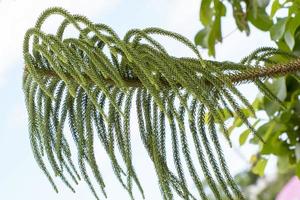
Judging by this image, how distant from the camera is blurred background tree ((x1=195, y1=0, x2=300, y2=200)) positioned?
4.95 feet

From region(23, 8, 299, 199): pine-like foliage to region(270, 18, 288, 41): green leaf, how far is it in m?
0.57

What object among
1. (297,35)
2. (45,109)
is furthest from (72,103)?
(297,35)

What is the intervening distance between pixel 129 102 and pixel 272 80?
0.82 metres

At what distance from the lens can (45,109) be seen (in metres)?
0.87

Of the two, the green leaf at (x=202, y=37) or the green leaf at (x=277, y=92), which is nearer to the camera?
the green leaf at (x=277, y=92)

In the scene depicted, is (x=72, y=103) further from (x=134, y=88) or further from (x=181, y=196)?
(x=181, y=196)

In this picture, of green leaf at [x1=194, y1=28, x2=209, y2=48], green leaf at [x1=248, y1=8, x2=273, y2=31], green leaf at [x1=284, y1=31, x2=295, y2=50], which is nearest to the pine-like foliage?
green leaf at [x1=284, y1=31, x2=295, y2=50]

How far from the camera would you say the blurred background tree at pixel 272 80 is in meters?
1.51

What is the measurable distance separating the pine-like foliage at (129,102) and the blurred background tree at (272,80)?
0.59 meters

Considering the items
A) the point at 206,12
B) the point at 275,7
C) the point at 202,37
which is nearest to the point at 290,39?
the point at 275,7

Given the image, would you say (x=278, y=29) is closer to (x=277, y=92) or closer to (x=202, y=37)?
(x=277, y=92)

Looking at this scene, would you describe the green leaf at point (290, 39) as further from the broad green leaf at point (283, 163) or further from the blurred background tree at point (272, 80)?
the broad green leaf at point (283, 163)

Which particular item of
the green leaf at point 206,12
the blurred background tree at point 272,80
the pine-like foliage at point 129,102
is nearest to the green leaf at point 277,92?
the blurred background tree at point 272,80

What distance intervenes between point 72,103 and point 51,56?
0.12m
